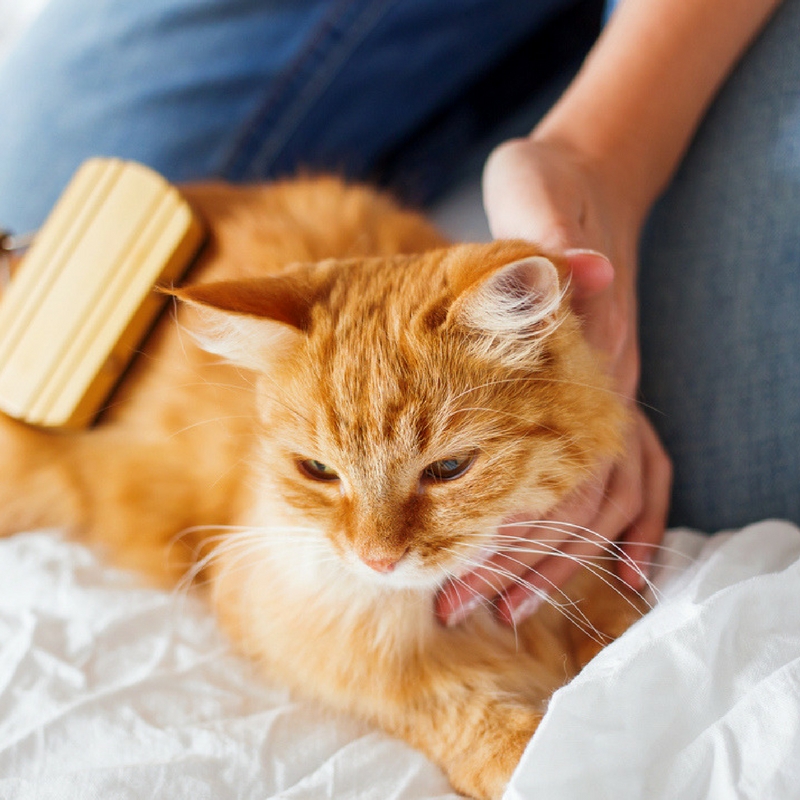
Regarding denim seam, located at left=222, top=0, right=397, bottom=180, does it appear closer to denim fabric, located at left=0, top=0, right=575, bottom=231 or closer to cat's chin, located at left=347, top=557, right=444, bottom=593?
denim fabric, located at left=0, top=0, right=575, bottom=231

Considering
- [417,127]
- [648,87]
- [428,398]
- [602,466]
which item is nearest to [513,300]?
[428,398]

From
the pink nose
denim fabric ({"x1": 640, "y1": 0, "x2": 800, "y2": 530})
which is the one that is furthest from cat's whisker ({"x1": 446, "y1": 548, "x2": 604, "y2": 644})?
denim fabric ({"x1": 640, "y1": 0, "x2": 800, "y2": 530})

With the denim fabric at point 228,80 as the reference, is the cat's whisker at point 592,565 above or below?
below

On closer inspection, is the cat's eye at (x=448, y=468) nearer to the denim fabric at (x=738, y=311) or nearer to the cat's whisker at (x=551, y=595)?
the cat's whisker at (x=551, y=595)

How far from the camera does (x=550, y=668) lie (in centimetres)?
108

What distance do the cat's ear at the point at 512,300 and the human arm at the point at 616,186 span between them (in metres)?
0.15

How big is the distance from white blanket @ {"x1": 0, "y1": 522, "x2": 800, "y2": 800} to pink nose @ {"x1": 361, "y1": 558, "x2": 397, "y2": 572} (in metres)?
0.25

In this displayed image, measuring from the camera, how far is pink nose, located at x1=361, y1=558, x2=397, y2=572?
3.02 ft

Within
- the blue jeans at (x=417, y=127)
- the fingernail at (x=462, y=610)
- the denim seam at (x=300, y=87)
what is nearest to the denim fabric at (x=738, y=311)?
the blue jeans at (x=417, y=127)

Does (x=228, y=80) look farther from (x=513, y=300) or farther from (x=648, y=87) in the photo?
(x=513, y=300)

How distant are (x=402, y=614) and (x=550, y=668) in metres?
0.24

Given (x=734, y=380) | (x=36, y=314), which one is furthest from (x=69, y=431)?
(x=734, y=380)

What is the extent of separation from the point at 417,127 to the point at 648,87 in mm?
745

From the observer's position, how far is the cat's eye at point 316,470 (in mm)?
1028
